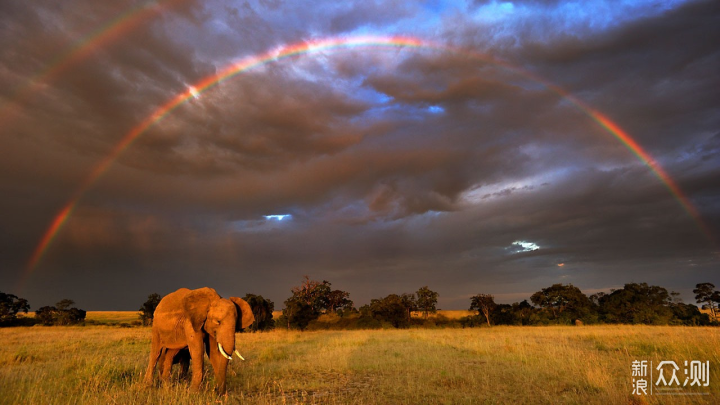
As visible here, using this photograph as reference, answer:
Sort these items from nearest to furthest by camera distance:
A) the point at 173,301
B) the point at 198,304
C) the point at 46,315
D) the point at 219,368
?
the point at 219,368 < the point at 198,304 < the point at 173,301 < the point at 46,315

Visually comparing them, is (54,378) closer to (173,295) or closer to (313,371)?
(173,295)

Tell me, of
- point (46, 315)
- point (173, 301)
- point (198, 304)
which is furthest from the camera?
point (46, 315)

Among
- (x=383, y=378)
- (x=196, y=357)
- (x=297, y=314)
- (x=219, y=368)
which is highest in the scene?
(x=196, y=357)

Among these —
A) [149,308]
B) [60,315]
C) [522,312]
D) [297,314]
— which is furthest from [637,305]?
[60,315]

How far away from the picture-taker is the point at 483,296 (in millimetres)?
49812

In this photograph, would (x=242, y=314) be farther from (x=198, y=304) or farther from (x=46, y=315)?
(x=46, y=315)

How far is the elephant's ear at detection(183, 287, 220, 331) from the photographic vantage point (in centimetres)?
1059

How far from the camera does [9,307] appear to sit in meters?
46.8

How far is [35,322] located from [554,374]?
6362 cm

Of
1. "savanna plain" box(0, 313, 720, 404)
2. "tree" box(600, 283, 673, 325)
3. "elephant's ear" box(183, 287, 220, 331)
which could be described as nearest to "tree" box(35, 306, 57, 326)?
"savanna plain" box(0, 313, 720, 404)

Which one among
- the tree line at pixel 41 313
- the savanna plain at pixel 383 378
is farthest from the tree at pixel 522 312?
the tree line at pixel 41 313

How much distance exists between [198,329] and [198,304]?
0.78 meters

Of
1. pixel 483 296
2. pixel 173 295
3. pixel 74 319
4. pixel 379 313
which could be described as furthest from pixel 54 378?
pixel 74 319

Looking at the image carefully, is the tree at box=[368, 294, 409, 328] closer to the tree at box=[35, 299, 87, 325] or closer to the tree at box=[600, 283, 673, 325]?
the tree at box=[600, 283, 673, 325]
